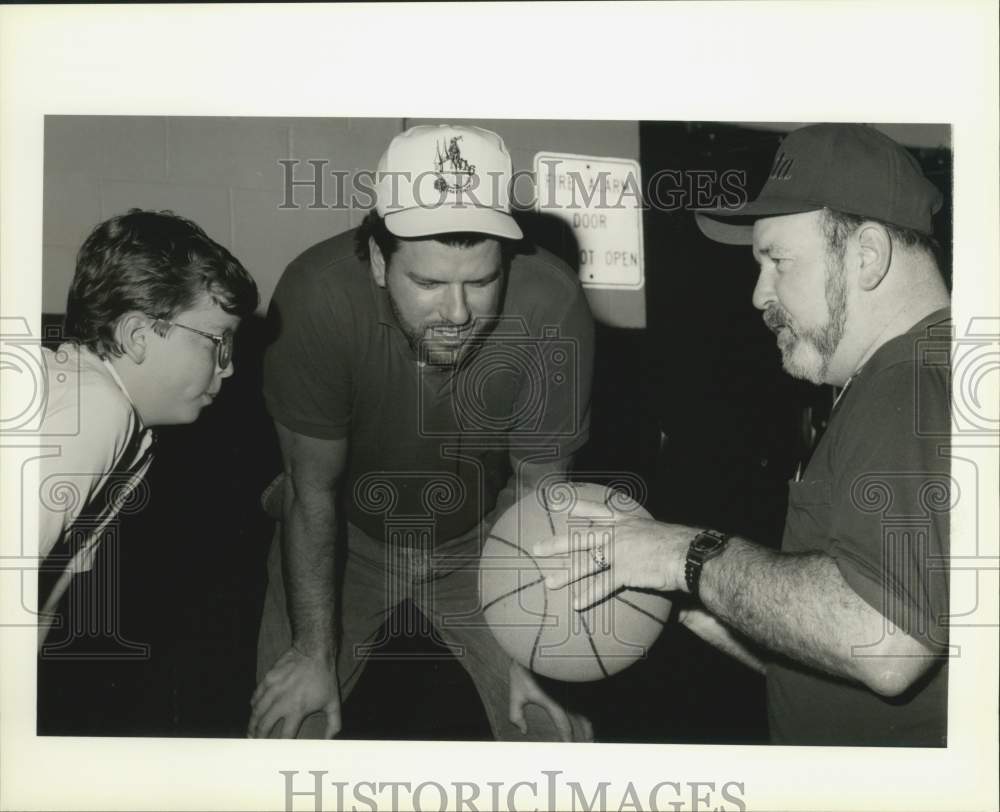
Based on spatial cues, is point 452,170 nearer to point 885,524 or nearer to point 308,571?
point 308,571

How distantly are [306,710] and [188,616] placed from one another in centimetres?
32

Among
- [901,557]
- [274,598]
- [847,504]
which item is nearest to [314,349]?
[274,598]

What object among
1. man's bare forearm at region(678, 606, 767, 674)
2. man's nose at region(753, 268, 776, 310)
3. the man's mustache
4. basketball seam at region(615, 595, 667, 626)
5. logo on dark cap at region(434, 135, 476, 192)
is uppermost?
logo on dark cap at region(434, 135, 476, 192)

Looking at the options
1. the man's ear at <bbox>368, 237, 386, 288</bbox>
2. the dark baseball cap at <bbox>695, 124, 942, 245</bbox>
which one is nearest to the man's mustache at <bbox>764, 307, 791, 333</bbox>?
the dark baseball cap at <bbox>695, 124, 942, 245</bbox>

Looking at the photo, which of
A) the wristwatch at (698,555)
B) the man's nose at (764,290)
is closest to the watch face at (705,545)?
the wristwatch at (698,555)

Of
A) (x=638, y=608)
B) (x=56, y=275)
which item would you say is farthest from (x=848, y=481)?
(x=56, y=275)

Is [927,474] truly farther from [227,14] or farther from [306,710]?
[227,14]

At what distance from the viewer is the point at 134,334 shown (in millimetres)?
2270

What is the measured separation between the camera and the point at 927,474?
225cm

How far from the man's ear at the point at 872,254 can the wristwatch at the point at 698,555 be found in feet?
1.95

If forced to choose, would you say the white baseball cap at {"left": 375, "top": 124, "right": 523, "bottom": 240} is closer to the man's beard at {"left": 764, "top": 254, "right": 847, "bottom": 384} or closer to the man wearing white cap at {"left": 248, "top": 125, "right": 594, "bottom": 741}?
the man wearing white cap at {"left": 248, "top": 125, "right": 594, "bottom": 741}

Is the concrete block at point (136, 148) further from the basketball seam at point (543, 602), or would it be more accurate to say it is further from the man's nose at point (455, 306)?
the basketball seam at point (543, 602)

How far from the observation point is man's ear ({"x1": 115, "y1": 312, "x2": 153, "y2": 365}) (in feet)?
7.44

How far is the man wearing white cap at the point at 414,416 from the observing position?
7.39ft
